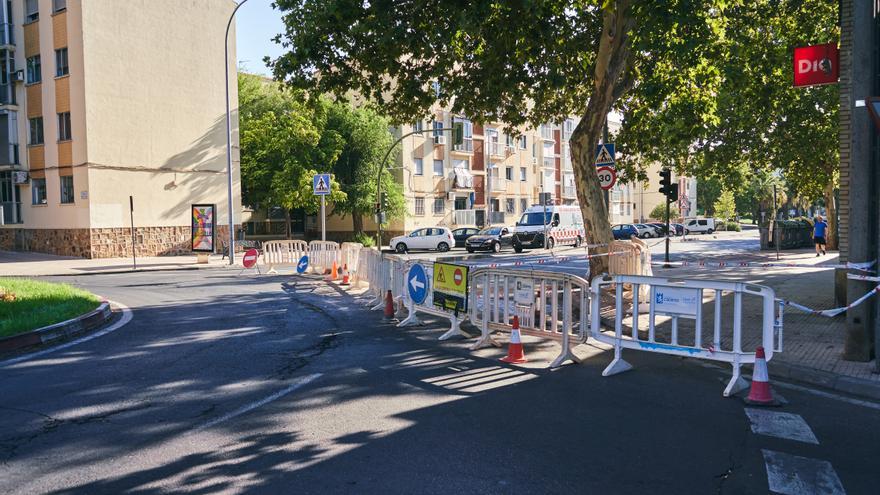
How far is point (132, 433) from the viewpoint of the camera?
5.31 m

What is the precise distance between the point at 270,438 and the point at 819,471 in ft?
13.4

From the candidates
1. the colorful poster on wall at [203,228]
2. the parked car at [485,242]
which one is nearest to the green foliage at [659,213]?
the parked car at [485,242]

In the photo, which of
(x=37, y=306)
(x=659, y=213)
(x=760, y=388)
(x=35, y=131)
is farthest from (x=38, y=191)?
(x=659, y=213)

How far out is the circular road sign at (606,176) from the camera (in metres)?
13.8

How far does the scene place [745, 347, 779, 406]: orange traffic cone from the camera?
A: 6.22m

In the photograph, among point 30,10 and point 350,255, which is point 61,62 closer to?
point 30,10

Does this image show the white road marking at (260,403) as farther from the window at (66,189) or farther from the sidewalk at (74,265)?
the window at (66,189)

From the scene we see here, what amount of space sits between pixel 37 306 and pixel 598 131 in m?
11.2

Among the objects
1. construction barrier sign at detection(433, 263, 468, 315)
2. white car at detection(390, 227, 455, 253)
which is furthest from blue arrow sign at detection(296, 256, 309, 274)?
white car at detection(390, 227, 455, 253)

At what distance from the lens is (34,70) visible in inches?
1208

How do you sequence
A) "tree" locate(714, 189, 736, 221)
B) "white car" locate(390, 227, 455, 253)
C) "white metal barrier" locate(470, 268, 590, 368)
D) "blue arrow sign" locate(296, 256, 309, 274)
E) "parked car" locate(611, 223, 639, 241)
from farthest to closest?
"tree" locate(714, 189, 736, 221) < "parked car" locate(611, 223, 639, 241) < "white car" locate(390, 227, 455, 253) < "blue arrow sign" locate(296, 256, 309, 274) < "white metal barrier" locate(470, 268, 590, 368)

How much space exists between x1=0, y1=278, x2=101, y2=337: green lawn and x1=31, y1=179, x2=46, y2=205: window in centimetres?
1889

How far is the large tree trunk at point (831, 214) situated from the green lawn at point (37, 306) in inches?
1089

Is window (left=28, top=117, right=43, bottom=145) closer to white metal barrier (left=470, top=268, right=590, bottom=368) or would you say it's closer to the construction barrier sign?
the construction barrier sign
